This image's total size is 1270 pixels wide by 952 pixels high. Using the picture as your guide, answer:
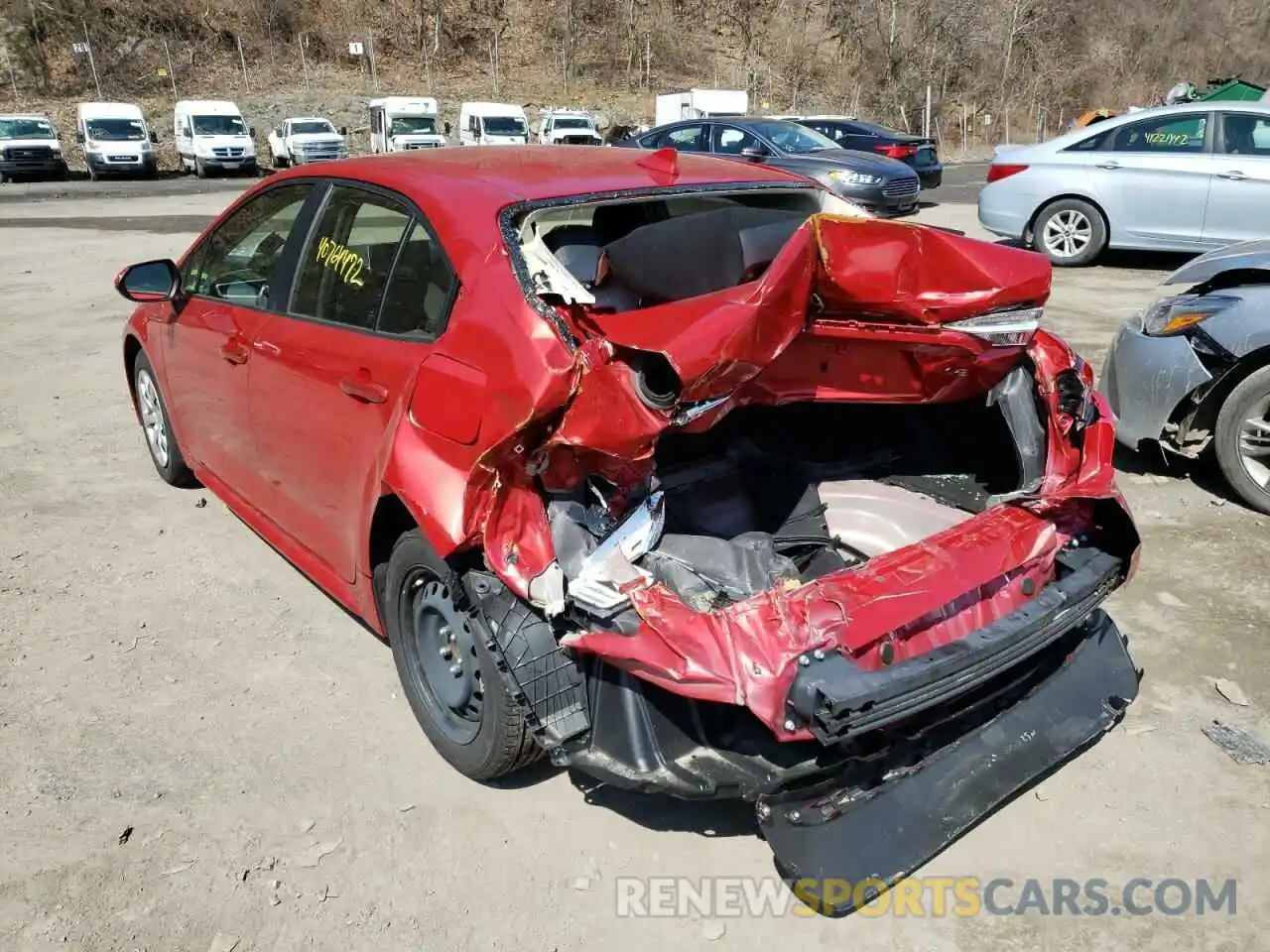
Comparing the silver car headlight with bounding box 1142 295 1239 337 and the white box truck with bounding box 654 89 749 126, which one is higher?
the white box truck with bounding box 654 89 749 126

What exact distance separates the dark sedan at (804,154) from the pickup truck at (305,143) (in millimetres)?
15271

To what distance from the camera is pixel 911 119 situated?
127 ft

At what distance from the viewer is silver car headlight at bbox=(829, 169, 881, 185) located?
14.1m

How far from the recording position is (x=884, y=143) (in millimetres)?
Result: 18375

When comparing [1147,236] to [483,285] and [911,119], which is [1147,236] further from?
[911,119]

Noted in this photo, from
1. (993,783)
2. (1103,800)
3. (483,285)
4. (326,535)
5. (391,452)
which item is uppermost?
(483,285)

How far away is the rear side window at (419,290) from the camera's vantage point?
8.87 ft

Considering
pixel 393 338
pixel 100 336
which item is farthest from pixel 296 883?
pixel 100 336

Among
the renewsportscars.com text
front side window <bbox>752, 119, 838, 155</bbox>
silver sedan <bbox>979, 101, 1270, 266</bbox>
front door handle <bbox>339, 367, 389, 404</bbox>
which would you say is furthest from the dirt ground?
front side window <bbox>752, 119, 838, 155</bbox>

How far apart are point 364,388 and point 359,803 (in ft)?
3.98

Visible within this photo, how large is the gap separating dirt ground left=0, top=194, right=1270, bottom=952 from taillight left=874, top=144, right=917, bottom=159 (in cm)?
1531

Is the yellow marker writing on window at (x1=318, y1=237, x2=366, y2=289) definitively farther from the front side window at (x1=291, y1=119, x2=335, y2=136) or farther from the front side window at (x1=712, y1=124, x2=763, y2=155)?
the front side window at (x1=291, y1=119, x2=335, y2=136)

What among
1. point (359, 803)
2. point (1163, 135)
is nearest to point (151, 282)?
point (359, 803)

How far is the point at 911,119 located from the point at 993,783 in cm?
4045
